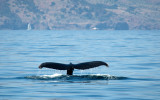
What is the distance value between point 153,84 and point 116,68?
598 centimetres

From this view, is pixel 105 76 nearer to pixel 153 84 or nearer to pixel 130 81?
pixel 130 81

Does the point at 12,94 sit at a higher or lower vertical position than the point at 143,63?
lower

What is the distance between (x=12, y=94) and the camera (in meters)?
14.1

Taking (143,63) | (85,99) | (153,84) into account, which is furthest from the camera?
(143,63)

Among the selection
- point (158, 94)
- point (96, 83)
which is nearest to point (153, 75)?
point (96, 83)

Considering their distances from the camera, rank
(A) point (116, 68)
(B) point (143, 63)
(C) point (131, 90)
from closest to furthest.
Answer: (C) point (131, 90), (A) point (116, 68), (B) point (143, 63)

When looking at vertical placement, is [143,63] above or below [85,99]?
above

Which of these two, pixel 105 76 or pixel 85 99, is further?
pixel 105 76

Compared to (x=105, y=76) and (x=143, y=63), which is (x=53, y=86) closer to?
(x=105, y=76)

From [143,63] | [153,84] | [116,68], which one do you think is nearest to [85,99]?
[153,84]

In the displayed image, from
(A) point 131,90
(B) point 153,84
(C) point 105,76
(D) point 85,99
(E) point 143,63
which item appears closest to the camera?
(D) point 85,99

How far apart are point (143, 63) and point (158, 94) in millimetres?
10177

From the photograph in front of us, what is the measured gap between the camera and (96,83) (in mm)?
16344

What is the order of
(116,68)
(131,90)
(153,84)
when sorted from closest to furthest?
(131,90) < (153,84) < (116,68)
